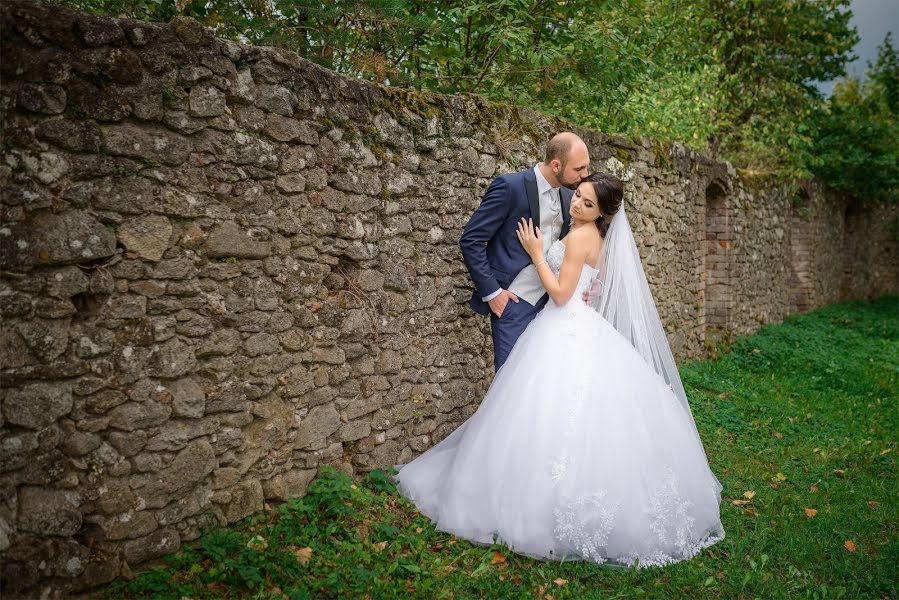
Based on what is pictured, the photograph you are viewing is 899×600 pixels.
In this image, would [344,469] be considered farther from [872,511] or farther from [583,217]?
[872,511]

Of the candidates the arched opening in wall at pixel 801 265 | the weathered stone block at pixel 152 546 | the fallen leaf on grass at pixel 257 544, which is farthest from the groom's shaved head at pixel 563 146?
the arched opening in wall at pixel 801 265

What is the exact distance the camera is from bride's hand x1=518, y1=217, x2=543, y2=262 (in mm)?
4352

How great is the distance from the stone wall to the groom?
0.40 metres

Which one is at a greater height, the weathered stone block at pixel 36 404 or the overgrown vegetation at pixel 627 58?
the overgrown vegetation at pixel 627 58

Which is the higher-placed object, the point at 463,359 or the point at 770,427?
the point at 463,359

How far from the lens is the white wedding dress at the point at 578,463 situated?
369cm

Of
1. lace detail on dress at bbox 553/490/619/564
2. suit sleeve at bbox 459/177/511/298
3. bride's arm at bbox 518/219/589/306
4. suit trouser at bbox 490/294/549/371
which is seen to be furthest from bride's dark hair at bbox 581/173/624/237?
lace detail on dress at bbox 553/490/619/564

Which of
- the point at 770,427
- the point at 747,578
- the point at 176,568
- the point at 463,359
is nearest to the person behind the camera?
the point at 176,568

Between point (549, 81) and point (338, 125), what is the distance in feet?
12.2

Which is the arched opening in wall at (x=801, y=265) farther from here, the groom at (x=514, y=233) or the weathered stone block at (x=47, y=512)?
the weathered stone block at (x=47, y=512)

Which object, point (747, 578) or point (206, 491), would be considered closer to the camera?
point (206, 491)

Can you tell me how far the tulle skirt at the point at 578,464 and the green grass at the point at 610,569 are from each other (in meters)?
0.11

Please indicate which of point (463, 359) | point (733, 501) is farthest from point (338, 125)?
point (733, 501)

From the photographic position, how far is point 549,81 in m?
7.16
